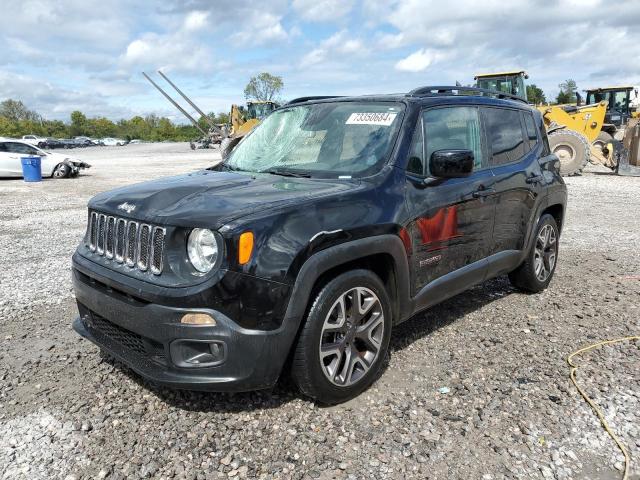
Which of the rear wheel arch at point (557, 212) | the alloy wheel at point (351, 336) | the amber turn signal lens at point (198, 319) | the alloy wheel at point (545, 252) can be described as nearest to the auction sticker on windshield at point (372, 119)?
the alloy wheel at point (351, 336)

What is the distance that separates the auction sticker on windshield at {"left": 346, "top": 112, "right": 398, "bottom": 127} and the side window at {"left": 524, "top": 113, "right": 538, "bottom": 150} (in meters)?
1.95

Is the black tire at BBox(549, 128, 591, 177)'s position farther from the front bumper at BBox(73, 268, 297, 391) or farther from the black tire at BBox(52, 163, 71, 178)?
the black tire at BBox(52, 163, 71, 178)

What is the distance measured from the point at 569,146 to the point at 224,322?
638 inches

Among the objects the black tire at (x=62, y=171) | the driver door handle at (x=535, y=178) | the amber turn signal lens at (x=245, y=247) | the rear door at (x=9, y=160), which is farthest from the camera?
the black tire at (x=62, y=171)

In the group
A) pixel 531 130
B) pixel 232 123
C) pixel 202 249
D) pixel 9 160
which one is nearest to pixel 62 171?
Answer: pixel 9 160

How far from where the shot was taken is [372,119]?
3.79 m

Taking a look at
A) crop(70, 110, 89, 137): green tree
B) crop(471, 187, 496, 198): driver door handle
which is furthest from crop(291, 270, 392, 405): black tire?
crop(70, 110, 89, 137): green tree

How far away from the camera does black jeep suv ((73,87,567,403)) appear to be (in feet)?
8.85

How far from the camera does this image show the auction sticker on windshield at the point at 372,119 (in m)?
3.72

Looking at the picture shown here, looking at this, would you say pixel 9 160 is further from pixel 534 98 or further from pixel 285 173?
pixel 534 98

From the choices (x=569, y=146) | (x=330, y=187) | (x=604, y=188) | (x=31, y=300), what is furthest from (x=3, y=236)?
(x=569, y=146)

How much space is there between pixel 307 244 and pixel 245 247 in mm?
348

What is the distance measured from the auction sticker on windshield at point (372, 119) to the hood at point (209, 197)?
0.64 metres

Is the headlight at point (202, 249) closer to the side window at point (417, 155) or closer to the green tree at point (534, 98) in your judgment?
the side window at point (417, 155)
